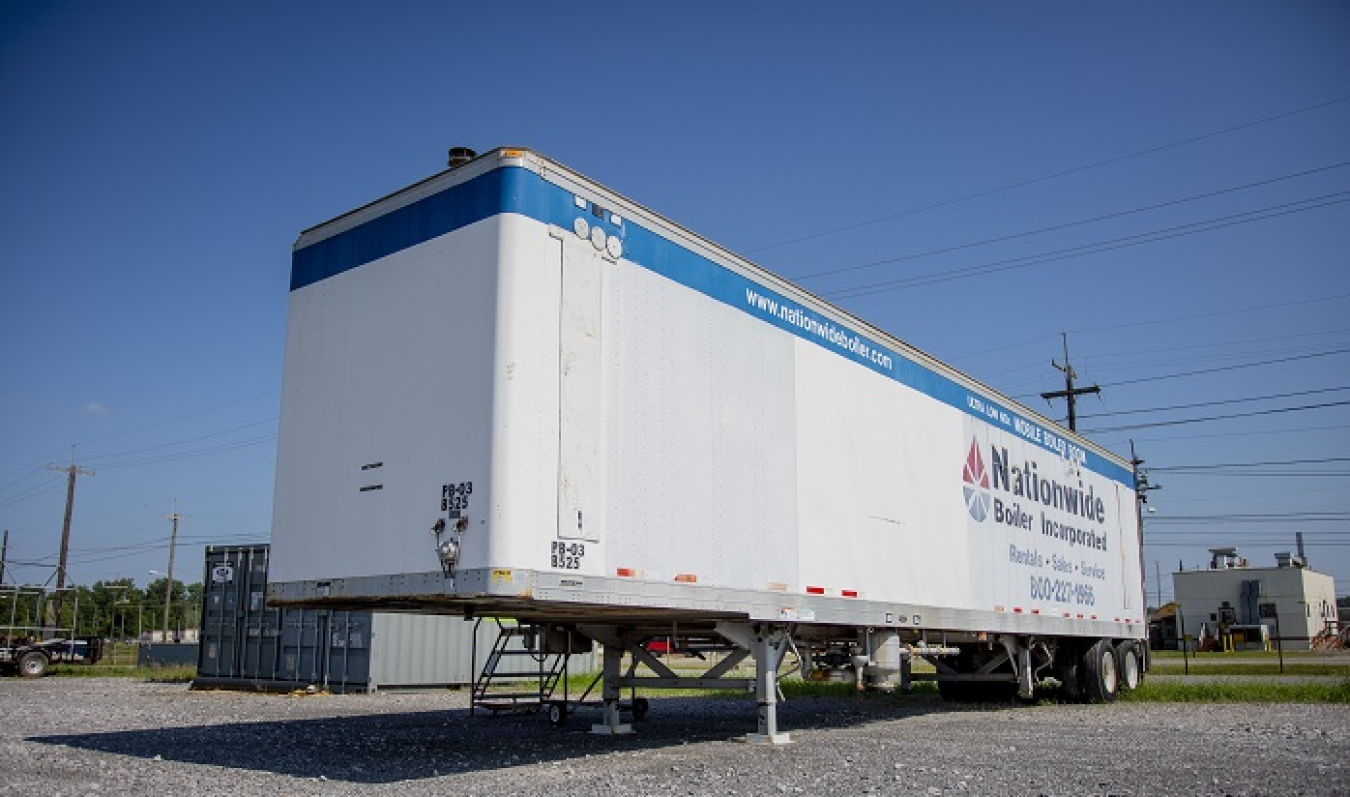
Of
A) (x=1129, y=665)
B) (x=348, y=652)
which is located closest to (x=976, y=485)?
(x=1129, y=665)

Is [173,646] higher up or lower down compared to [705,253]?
lower down

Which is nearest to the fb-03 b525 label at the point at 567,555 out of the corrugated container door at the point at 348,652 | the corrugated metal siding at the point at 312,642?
the corrugated metal siding at the point at 312,642

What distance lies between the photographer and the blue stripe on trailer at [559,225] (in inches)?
330

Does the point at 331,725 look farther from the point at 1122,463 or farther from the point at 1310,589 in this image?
the point at 1310,589

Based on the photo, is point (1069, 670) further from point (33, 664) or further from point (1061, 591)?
point (33, 664)

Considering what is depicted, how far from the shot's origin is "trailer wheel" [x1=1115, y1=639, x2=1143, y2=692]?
18688 millimetres

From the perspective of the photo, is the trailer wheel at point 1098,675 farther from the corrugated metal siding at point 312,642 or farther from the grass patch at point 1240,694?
the corrugated metal siding at point 312,642

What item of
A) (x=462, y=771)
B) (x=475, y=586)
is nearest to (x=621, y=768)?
(x=462, y=771)

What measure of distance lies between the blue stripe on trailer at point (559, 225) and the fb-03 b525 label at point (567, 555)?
8.14 ft

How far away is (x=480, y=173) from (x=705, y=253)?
245 centimetres

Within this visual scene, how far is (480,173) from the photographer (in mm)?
8492

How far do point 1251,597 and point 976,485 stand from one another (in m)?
55.6

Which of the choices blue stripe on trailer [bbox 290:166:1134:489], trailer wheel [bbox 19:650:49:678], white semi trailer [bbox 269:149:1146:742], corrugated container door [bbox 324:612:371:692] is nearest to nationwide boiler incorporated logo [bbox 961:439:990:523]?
white semi trailer [bbox 269:149:1146:742]

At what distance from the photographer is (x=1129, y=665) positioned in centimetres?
1919
